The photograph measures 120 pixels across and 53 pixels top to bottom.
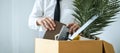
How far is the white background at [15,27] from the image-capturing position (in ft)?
7.29

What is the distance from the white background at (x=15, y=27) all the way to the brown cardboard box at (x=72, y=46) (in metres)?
1.57

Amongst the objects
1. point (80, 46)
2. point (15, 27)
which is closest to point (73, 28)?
point (80, 46)

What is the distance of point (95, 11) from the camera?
736 mm

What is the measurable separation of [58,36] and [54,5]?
0.73 meters

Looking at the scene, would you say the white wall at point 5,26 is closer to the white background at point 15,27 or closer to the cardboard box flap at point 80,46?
the white background at point 15,27

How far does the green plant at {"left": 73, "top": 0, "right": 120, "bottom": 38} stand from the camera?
29.0 inches

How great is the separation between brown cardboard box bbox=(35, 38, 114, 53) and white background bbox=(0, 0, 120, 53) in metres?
1.57

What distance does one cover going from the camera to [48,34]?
72cm

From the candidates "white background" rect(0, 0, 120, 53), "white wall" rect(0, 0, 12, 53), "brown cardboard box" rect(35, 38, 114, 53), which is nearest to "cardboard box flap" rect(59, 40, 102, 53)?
"brown cardboard box" rect(35, 38, 114, 53)

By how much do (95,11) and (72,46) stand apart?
8.3 inches

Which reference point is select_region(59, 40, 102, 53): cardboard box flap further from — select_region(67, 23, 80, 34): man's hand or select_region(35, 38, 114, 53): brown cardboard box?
select_region(67, 23, 80, 34): man's hand

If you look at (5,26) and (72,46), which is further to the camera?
(5,26)

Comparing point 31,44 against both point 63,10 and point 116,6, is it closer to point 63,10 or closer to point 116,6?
point 63,10

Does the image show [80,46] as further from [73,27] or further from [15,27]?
[15,27]
